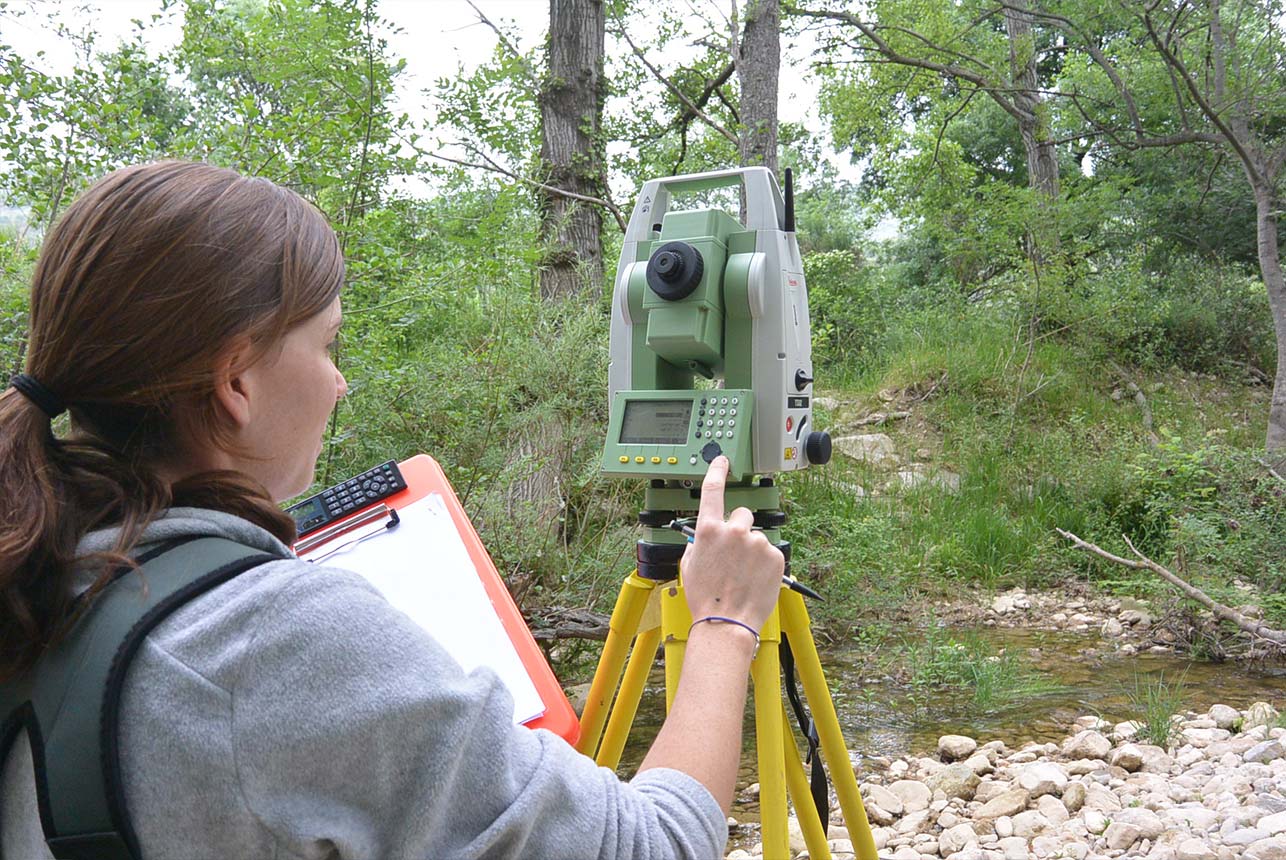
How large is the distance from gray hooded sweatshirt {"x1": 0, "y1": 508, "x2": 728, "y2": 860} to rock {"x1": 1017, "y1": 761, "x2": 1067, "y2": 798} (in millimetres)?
2323

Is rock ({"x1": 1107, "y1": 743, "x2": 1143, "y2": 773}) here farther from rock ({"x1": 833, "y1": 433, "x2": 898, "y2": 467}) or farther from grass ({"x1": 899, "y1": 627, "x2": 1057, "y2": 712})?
rock ({"x1": 833, "y1": 433, "x2": 898, "y2": 467})

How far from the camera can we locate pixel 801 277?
1867 mm

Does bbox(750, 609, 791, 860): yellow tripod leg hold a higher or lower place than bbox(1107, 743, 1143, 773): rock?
higher

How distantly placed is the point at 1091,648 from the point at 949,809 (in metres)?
2.21

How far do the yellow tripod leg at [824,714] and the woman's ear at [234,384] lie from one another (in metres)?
1.06

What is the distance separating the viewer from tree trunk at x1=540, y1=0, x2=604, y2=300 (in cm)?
543

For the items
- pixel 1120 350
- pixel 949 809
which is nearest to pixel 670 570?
pixel 949 809

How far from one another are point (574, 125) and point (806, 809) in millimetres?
4682

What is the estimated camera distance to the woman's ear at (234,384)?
828 mm

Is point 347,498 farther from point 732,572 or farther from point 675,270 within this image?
point 675,270

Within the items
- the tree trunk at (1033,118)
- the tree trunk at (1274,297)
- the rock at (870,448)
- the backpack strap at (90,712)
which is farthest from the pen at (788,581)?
the tree trunk at (1033,118)

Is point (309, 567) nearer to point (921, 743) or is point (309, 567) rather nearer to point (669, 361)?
point (669, 361)

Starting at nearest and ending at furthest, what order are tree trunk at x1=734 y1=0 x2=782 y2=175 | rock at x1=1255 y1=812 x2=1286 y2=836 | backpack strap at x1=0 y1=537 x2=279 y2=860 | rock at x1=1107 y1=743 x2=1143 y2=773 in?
backpack strap at x1=0 y1=537 x2=279 y2=860 → rock at x1=1255 y1=812 x2=1286 y2=836 → rock at x1=1107 y1=743 x2=1143 y2=773 → tree trunk at x1=734 y1=0 x2=782 y2=175

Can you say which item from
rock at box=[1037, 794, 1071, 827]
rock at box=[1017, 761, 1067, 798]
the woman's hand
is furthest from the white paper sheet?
rock at box=[1017, 761, 1067, 798]
